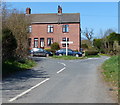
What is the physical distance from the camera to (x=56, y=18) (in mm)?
51312

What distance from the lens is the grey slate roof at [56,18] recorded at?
4984cm

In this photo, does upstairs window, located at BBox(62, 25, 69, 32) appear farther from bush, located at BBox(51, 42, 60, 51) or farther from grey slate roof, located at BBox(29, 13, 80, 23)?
bush, located at BBox(51, 42, 60, 51)

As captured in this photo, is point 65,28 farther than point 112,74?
Yes

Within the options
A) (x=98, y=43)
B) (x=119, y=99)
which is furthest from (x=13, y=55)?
(x=98, y=43)

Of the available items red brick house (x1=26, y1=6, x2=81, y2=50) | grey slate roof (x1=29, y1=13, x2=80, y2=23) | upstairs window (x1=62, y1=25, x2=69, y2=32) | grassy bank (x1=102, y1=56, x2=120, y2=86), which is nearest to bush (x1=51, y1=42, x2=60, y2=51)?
red brick house (x1=26, y1=6, x2=81, y2=50)

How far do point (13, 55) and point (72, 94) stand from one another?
12695 millimetres

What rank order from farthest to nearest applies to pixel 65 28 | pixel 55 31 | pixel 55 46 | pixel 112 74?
pixel 55 31
pixel 65 28
pixel 55 46
pixel 112 74

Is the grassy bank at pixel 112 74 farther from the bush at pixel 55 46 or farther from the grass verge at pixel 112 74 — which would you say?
the bush at pixel 55 46

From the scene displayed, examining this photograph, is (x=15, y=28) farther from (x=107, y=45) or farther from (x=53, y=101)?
(x=107, y=45)

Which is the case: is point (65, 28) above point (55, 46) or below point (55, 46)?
above

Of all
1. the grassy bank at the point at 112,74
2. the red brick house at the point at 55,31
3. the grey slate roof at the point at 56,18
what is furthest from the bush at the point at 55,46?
the grassy bank at the point at 112,74

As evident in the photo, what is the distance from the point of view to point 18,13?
2234cm

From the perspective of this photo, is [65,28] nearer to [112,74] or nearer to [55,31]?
[55,31]

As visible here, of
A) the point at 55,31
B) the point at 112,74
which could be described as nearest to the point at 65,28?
the point at 55,31
